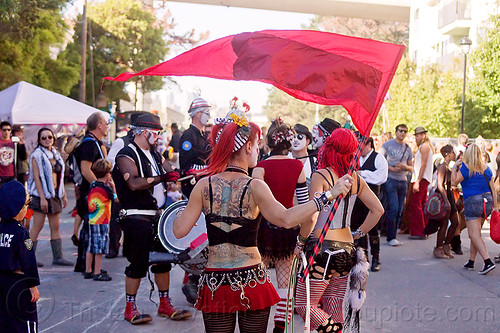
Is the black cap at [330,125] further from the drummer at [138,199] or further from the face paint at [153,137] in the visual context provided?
the face paint at [153,137]

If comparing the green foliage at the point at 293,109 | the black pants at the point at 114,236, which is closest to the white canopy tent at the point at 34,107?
the black pants at the point at 114,236

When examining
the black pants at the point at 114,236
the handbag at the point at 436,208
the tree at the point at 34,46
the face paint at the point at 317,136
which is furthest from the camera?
the tree at the point at 34,46

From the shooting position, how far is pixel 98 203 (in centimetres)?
814

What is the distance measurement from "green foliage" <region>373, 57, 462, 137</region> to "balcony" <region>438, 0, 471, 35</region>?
7404 mm

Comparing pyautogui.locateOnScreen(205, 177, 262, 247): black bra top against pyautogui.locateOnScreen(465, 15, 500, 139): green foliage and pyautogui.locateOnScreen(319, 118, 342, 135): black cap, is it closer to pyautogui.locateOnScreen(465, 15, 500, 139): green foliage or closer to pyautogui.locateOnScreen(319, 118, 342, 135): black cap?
pyautogui.locateOnScreen(319, 118, 342, 135): black cap

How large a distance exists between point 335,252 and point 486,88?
2109cm

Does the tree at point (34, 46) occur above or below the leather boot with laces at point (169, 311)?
above

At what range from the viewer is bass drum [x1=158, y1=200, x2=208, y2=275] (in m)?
6.08

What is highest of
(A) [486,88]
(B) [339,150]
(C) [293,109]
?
(C) [293,109]

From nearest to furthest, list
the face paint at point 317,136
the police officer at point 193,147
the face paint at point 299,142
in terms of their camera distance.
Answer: the face paint at point 317,136, the face paint at point 299,142, the police officer at point 193,147

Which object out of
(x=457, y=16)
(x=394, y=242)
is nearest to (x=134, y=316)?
(x=394, y=242)

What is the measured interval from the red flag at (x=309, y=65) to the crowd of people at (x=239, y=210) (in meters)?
0.35

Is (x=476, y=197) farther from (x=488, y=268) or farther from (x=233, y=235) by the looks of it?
(x=233, y=235)

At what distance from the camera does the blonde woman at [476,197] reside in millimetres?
8609
